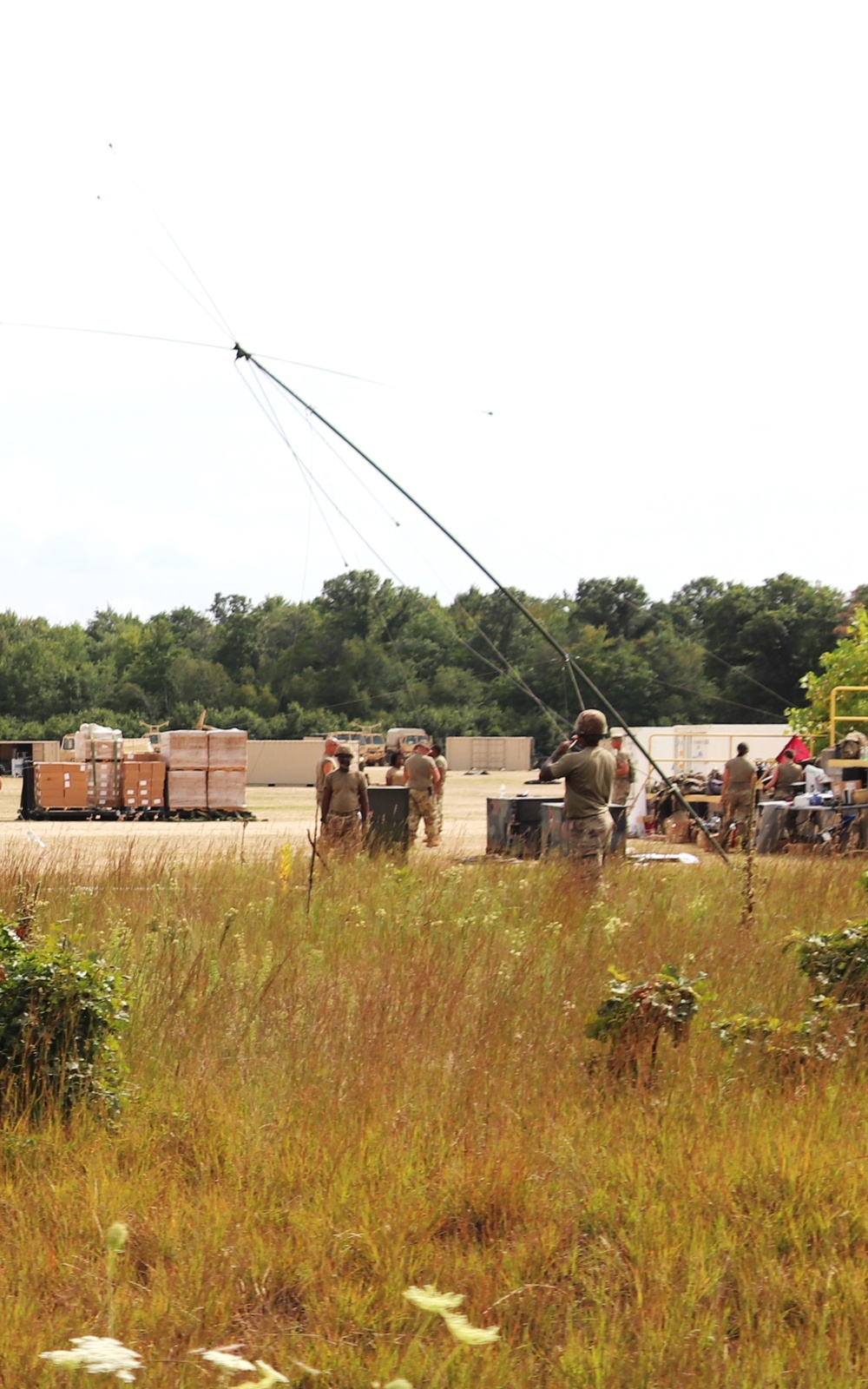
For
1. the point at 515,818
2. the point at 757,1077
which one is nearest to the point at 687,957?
the point at 757,1077

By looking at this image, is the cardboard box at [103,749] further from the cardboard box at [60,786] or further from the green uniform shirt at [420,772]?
the green uniform shirt at [420,772]

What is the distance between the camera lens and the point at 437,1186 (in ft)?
15.0

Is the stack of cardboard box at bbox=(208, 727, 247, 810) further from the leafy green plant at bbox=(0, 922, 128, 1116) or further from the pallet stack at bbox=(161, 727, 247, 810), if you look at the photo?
the leafy green plant at bbox=(0, 922, 128, 1116)

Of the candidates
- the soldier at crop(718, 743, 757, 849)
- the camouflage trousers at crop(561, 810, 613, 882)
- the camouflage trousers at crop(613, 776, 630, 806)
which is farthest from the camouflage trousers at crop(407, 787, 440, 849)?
the camouflage trousers at crop(561, 810, 613, 882)

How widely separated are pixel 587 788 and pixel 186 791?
25.0m

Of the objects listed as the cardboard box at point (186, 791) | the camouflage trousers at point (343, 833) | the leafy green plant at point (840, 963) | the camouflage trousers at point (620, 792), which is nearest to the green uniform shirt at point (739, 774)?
the camouflage trousers at point (620, 792)

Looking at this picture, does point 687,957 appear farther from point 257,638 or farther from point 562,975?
point 257,638

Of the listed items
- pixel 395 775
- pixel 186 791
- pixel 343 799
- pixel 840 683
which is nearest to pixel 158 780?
pixel 186 791

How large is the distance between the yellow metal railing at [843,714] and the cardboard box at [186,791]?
51.3ft

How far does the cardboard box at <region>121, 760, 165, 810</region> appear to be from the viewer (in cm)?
3503

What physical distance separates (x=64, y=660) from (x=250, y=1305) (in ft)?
337

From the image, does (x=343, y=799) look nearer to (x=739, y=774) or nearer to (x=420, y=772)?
(x=420, y=772)

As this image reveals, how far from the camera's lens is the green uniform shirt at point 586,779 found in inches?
441

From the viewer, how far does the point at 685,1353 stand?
3570mm
